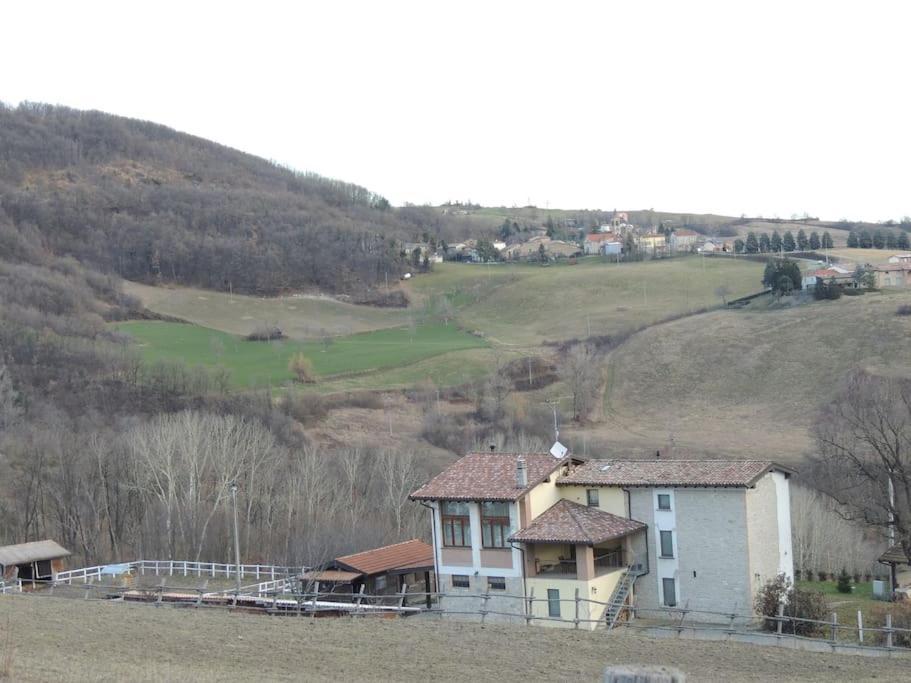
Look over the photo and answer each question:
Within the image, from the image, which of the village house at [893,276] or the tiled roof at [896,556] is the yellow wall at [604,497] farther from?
the village house at [893,276]

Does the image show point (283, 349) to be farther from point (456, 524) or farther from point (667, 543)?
point (667, 543)

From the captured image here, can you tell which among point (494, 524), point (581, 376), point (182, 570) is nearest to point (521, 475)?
point (494, 524)

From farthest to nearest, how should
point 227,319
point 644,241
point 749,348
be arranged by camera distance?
point 644,241 < point 227,319 < point 749,348

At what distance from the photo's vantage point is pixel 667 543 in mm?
34438

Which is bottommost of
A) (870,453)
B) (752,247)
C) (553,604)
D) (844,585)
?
(844,585)

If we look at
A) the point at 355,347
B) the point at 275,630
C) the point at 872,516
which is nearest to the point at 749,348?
the point at 355,347

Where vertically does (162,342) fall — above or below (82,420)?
above

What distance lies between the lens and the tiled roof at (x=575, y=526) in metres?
33.1

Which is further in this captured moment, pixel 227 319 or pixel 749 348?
pixel 227 319

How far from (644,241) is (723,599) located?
167719mm

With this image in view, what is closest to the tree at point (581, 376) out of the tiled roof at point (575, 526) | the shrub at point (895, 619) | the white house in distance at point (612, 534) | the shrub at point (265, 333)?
the shrub at point (265, 333)

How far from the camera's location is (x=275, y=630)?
80.1ft

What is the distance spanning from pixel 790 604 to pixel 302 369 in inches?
2923

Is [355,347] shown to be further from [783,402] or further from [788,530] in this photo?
[788,530]
